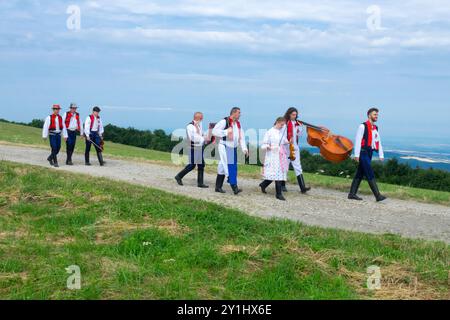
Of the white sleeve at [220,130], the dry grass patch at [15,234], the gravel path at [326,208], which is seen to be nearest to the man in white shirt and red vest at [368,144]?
the gravel path at [326,208]

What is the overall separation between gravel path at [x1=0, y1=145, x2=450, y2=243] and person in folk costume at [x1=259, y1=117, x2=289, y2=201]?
0.50 metres

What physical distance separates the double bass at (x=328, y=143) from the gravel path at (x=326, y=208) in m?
0.96

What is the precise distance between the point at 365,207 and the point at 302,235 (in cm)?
460

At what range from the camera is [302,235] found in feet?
30.2

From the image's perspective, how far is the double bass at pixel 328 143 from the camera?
14.8 metres

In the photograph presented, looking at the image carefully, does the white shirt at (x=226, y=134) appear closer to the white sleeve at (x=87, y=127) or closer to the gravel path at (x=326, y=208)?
the gravel path at (x=326, y=208)

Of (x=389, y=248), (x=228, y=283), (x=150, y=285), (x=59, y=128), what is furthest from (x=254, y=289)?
(x=59, y=128)

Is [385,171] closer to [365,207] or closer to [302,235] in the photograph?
[365,207]

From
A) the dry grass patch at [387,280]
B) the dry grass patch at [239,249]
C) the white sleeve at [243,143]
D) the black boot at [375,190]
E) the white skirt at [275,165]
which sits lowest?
the dry grass patch at [387,280]

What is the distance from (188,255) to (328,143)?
7.47m

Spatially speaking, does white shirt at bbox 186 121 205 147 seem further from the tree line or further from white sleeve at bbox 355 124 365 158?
the tree line

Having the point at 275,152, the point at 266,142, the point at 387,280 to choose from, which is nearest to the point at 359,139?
the point at 275,152

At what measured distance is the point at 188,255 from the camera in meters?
8.18

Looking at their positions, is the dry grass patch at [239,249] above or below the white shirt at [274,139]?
below
